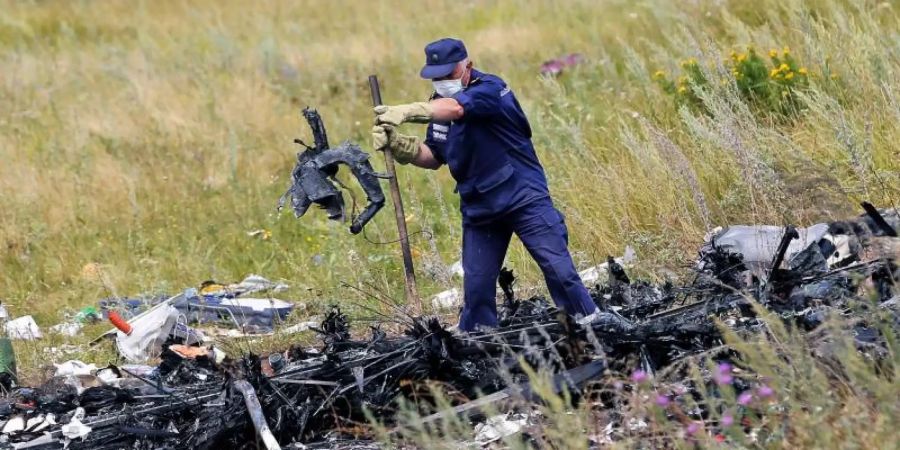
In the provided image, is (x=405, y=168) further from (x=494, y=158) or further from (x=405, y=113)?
(x=405, y=113)

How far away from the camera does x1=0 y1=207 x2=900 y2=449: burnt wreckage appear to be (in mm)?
4336

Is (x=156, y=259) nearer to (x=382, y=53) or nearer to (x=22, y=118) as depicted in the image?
(x=22, y=118)

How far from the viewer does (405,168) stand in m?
9.91

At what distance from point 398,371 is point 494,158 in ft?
4.07

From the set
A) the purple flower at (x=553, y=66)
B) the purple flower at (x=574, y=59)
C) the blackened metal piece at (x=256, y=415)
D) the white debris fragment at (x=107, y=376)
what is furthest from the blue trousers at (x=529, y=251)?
the purple flower at (x=574, y=59)

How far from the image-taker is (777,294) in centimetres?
487

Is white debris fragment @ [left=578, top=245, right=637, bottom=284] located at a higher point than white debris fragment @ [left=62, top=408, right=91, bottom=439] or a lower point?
lower

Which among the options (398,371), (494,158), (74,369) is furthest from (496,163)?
(74,369)

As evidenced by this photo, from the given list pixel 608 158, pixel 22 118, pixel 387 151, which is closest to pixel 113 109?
pixel 22 118

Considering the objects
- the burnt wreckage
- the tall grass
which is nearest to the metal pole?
the burnt wreckage

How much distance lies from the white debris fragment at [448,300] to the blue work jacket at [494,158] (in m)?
1.59

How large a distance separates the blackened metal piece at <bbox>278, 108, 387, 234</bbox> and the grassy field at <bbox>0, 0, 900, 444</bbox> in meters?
1.75

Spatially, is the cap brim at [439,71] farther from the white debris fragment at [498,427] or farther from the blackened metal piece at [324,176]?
the white debris fragment at [498,427]

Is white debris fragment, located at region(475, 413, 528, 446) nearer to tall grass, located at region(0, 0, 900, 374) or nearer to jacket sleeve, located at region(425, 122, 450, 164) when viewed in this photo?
jacket sleeve, located at region(425, 122, 450, 164)
